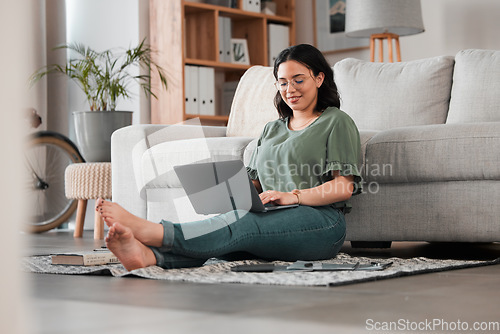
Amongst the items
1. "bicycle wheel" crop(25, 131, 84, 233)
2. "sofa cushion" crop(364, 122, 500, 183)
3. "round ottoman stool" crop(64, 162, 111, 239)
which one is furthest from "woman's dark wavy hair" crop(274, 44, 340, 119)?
"bicycle wheel" crop(25, 131, 84, 233)

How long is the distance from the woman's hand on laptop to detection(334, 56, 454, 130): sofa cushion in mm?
1121

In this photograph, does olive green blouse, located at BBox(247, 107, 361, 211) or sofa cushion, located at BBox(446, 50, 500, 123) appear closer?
olive green blouse, located at BBox(247, 107, 361, 211)

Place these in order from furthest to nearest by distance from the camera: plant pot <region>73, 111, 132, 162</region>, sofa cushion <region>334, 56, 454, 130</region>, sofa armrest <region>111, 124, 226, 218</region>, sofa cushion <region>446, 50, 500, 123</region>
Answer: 1. plant pot <region>73, 111, 132, 162</region>
2. sofa armrest <region>111, 124, 226, 218</region>
3. sofa cushion <region>334, 56, 454, 130</region>
4. sofa cushion <region>446, 50, 500, 123</region>

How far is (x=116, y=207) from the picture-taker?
1.75 m

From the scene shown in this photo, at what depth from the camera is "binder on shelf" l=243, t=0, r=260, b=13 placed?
510 centimetres

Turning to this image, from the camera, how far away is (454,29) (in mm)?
4797

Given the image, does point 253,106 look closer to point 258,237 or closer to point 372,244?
point 372,244

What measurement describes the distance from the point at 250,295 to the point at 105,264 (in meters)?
0.88

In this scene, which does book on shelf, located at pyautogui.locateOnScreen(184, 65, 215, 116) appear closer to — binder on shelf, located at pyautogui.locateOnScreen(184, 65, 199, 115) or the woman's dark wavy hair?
binder on shelf, located at pyautogui.locateOnScreen(184, 65, 199, 115)

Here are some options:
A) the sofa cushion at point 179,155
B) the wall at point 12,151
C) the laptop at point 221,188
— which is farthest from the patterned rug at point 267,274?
the wall at point 12,151

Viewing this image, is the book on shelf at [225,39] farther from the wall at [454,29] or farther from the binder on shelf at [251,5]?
the wall at [454,29]

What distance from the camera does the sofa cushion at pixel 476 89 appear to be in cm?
282

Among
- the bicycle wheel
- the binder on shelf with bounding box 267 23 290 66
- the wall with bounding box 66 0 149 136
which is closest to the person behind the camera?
the bicycle wheel

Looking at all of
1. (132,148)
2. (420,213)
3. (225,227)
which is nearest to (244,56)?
(132,148)
